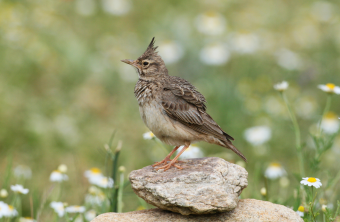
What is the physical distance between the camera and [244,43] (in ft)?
41.6

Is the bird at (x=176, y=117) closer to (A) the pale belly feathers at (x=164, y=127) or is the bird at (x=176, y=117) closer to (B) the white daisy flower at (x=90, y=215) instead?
(A) the pale belly feathers at (x=164, y=127)

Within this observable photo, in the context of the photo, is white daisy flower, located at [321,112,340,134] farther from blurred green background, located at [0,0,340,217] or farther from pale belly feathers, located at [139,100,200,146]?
pale belly feathers, located at [139,100,200,146]

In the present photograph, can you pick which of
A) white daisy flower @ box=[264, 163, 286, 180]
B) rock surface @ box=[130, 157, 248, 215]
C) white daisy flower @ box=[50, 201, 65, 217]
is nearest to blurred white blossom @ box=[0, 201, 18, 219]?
white daisy flower @ box=[50, 201, 65, 217]

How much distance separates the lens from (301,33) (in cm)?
1484

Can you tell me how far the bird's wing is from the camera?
6273 mm

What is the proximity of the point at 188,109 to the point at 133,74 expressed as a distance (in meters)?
6.37

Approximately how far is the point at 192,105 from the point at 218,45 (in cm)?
634

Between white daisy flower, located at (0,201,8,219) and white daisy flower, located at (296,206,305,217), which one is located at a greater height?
white daisy flower, located at (296,206,305,217)

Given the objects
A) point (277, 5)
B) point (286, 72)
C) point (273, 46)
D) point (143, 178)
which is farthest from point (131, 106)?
point (277, 5)

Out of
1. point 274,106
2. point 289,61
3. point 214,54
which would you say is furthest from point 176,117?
point 289,61

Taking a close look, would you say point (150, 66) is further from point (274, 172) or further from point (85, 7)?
point (85, 7)

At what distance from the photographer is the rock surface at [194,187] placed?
16.7ft

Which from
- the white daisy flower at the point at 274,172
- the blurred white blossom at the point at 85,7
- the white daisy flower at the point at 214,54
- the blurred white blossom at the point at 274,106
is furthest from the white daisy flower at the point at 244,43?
the white daisy flower at the point at 274,172

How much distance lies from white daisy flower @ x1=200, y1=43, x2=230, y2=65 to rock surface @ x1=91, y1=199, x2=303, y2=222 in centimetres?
695
